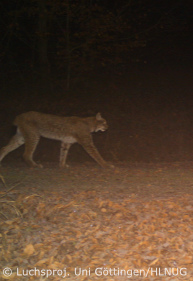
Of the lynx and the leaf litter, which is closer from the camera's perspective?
the leaf litter

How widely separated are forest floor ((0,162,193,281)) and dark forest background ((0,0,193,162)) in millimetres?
6608

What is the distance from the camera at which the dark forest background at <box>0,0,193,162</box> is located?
580 inches

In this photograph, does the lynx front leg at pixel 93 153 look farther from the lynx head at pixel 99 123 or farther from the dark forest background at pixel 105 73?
the dark forest background at pixel 105 73

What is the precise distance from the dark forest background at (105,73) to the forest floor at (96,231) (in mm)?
6608

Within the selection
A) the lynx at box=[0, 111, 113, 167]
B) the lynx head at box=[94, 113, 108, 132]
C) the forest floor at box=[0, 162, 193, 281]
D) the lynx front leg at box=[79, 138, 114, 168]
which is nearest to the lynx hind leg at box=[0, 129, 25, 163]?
the lynx at box=[0, 111, 113, 167]

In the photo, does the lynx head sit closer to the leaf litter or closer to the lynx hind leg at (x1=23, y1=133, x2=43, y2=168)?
the lynx hind leg at (x1=23, y1=133, x2=43, y2=168)

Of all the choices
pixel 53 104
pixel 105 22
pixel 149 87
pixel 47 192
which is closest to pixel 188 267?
pixel 47 192

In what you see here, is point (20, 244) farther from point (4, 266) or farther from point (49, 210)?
point (49, 210)

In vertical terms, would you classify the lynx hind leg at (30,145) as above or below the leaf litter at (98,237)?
above

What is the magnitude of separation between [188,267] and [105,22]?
437 inches

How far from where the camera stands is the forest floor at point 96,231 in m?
4.92

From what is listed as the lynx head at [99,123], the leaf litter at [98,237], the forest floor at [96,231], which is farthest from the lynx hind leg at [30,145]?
the leaf litter at [98,237]

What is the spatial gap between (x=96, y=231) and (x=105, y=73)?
14345mm

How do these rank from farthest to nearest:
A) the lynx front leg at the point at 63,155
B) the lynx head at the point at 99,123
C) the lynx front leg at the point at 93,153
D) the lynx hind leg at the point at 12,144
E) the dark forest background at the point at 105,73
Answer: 1. the dark forest background at the point at 105,73
2. the lynx head at the point at 99,123
3. the lynx front leg at the point at 63,155
4. the lynx hind leg at the point at 12,144
5. the lynx front leg at the point at 93,153
